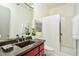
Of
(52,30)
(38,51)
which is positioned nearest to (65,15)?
(52,30)

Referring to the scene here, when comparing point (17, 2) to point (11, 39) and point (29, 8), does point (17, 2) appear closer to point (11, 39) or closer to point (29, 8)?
point (29, 8)

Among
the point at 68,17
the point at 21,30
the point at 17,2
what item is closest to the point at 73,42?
the point at 68,17

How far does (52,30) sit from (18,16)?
0.67 m

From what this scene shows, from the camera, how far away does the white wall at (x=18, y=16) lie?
1.52m

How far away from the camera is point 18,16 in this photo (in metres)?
1.57

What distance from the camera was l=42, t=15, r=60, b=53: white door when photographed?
1.67m

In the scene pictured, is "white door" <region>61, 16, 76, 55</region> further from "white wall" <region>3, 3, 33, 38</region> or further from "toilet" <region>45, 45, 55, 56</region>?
"white wall" <region>3, 3, 33, 38</region>

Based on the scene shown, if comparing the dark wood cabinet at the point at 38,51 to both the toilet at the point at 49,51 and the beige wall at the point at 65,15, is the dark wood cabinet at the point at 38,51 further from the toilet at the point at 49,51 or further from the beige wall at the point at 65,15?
the beige wall at the point at 65,15

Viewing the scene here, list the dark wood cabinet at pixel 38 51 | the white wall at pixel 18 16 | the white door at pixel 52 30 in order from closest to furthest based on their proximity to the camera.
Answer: the dark wood cabinet at pixel 38 51, the white wall at pixel 18 16, the white door at pixel 52 30

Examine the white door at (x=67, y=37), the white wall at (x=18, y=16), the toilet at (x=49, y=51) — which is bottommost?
the toilet at (x=49, y=51)

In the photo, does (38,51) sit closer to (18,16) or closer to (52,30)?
(52,30)

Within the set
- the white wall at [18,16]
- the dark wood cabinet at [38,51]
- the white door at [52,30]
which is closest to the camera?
the dark wood cabinet at [38,51]

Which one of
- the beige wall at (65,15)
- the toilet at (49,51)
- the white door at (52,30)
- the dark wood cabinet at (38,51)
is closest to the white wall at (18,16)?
the beige wall at (65,15)

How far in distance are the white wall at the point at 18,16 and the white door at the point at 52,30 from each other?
301 mm
